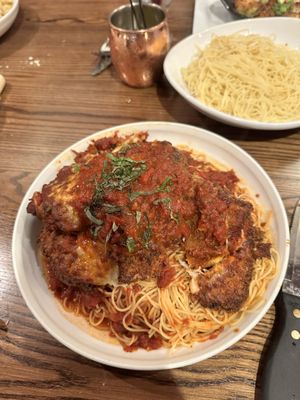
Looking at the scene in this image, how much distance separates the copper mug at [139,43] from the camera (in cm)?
317

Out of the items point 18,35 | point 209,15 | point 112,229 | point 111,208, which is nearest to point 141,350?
point 112,229

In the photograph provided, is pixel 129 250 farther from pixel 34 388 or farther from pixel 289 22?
pixel 289 22

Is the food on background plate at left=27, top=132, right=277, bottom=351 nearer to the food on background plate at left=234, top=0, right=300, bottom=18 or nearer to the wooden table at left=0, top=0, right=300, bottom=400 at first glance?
the wooden table at left=0, top=0, right=300, bottom=400

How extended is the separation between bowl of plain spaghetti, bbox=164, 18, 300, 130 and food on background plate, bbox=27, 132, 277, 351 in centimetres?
104

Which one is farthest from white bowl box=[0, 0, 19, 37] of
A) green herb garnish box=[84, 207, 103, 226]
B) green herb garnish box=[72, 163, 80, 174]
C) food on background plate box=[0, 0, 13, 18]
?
green herb garnish box=[84, 207, 103, 226]

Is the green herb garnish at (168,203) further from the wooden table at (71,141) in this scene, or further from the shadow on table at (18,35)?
the shadow on table at (18,35)

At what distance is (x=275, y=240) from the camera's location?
224 centimetres

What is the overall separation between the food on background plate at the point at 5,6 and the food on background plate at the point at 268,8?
2551 millimetres

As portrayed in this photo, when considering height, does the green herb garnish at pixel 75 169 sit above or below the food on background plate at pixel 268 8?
below

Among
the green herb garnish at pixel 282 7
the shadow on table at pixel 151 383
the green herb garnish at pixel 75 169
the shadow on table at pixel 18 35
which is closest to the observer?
the shadow on table at pixel 151 383

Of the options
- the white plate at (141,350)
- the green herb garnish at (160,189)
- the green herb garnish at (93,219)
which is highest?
the green herb garnish at (160,189)

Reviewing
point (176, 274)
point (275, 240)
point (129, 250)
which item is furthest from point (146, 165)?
point (275, 240)

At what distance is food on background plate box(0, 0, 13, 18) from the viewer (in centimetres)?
408

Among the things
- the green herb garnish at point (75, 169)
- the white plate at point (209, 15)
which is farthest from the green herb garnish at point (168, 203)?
the white plate at point (209, 15)
